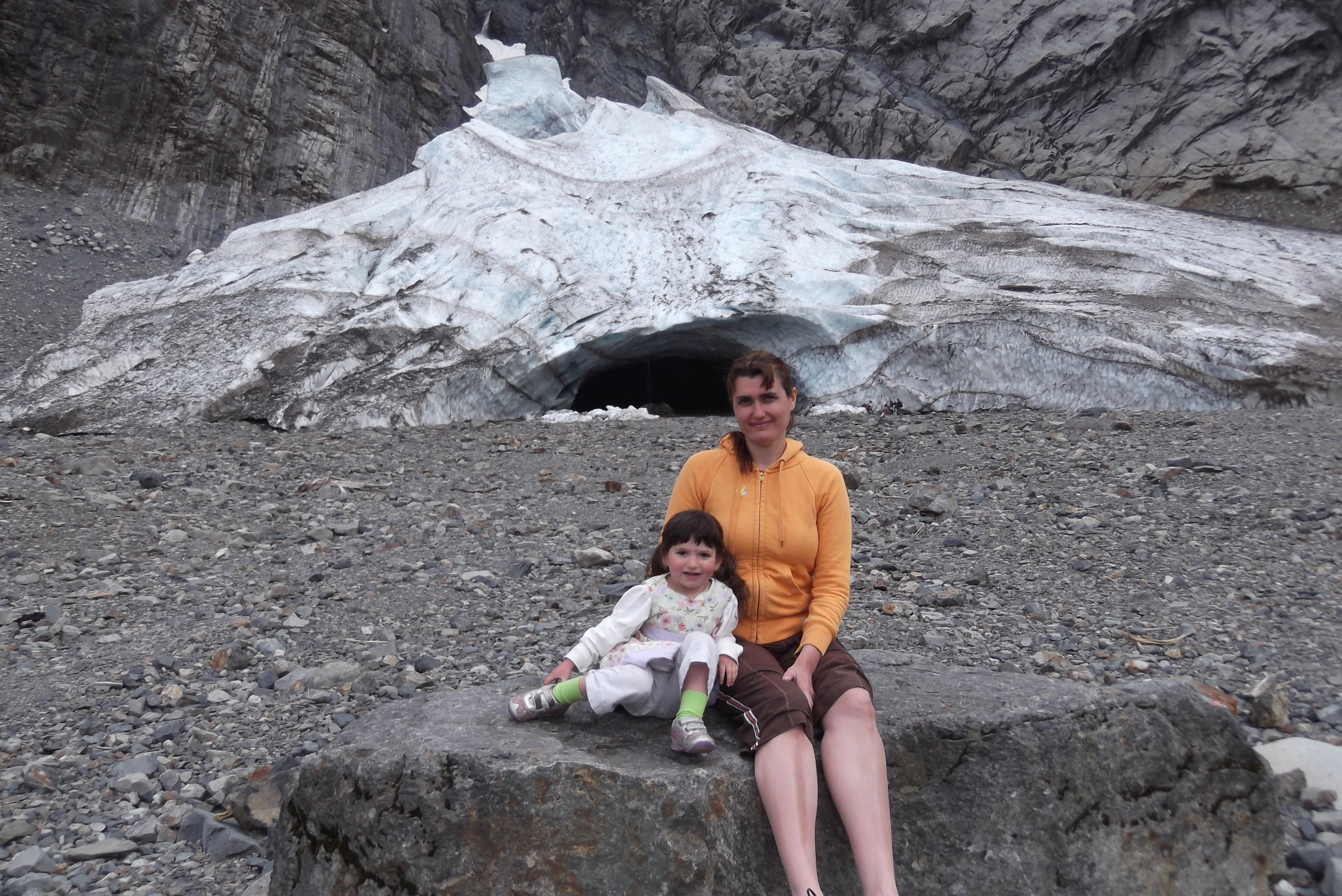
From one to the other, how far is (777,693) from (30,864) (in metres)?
2.58

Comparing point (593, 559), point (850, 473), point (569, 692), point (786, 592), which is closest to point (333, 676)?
point (593, 559)

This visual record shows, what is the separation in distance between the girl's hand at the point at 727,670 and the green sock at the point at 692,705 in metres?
0.09

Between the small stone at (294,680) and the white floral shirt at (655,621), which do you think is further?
the small stone at (294,680)

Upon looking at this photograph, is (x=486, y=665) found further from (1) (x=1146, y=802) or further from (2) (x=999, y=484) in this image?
(2) (x=999, y=484)

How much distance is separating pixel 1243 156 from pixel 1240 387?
12.1 meters

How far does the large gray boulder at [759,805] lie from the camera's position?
2.46 metres

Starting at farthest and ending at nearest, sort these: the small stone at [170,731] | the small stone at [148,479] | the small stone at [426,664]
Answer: the small stone at [148,479]
the small stone at [426,664]
the small stone at [170,731]

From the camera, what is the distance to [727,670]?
2785 mm

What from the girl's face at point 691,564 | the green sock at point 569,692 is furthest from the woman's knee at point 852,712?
the green sock at point 569,692

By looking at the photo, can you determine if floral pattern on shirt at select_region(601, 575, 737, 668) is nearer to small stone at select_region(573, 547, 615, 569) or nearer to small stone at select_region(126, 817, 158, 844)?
small stone at select_region(126, 817, 158, 844)

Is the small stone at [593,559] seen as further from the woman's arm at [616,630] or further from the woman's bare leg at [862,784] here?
the woman's bare leg at [862,784]

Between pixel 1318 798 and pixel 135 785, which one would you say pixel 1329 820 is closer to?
pixel 1318 798

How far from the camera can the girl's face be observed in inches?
115

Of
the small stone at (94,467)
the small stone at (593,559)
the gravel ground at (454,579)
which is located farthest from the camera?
the small stone at (94,467)
